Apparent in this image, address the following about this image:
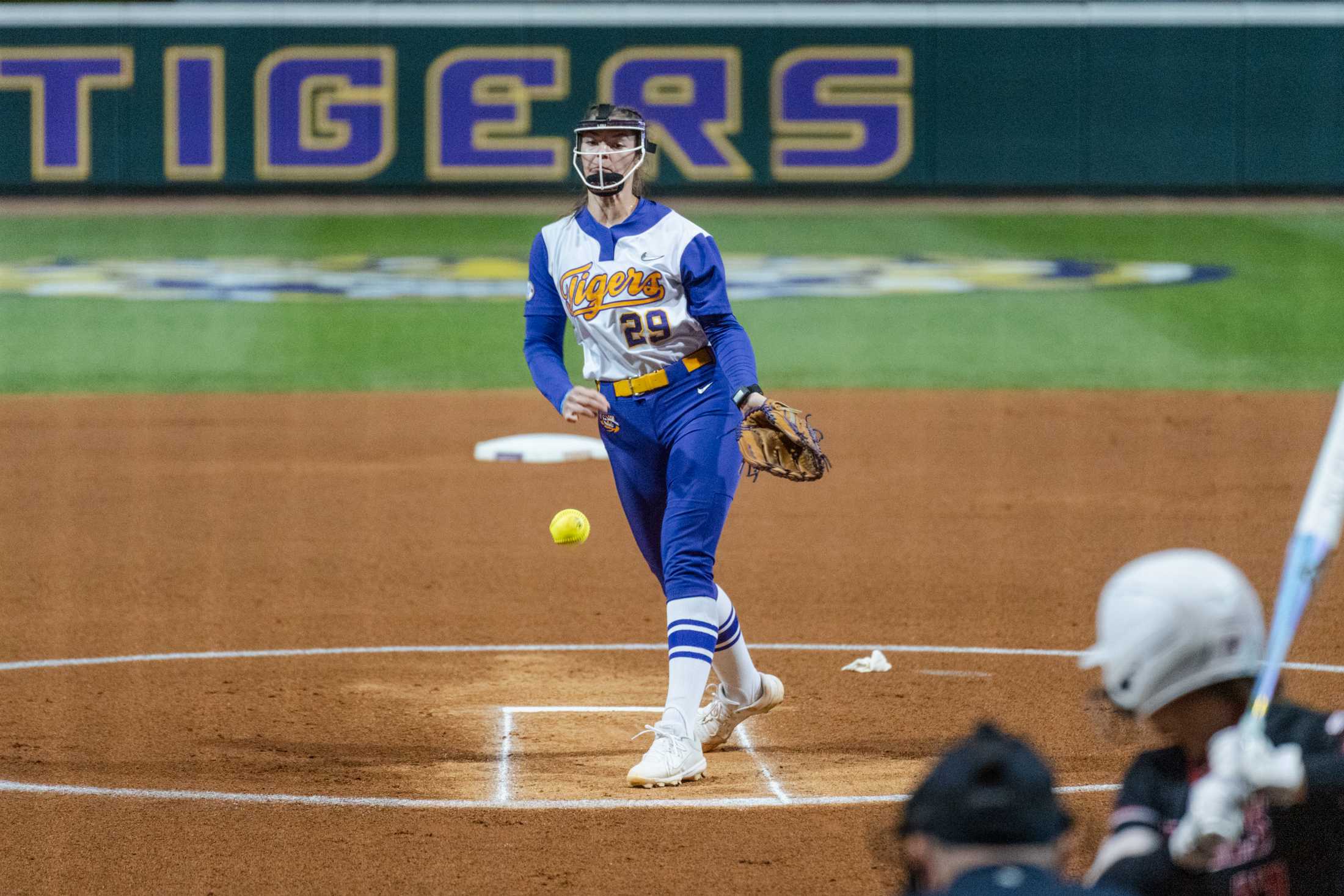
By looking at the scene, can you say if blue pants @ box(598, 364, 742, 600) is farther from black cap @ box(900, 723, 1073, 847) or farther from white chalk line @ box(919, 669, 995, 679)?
black cap @ box(900, 723, 1073, 847)

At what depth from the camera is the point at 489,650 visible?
8.35m

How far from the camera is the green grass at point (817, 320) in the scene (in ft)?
58.9

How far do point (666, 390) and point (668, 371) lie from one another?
6 centimetres

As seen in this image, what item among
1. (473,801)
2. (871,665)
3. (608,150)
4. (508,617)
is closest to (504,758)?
(473,801)

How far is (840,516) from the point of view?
11.7 metres

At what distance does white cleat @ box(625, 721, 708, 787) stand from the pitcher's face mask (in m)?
1.87

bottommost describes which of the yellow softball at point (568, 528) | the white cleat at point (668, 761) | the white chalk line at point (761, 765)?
the white chalk line at point (761, 765)

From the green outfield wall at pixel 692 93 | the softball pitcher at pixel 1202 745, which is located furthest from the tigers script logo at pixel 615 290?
the green outfield wall at pixel 692 93

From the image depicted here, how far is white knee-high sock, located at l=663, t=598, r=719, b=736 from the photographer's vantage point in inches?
245

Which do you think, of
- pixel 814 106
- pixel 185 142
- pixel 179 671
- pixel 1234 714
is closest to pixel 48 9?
pixel 185 142

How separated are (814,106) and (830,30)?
108 centimetres

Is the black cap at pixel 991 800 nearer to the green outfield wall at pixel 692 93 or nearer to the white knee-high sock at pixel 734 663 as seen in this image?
the white knee-high sock at pixel 734 663

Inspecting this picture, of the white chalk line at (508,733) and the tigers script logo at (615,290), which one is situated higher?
the tigers script logo at (615,290)

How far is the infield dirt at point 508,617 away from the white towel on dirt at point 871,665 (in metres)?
0.11
